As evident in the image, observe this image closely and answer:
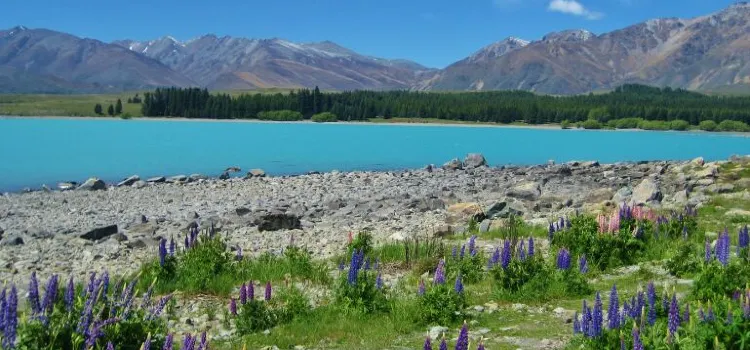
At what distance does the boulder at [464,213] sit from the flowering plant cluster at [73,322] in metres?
13.2

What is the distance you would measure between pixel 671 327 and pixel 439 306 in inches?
135

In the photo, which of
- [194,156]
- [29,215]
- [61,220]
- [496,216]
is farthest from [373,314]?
[194,156]

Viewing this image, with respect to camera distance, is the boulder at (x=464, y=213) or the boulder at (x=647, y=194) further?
the boulder at (x=647, y=194)

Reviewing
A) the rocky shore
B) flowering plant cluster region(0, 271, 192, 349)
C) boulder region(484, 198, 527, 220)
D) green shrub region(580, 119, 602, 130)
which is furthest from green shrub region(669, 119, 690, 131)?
flowering plant cluster region(0, 271, 192, 349)

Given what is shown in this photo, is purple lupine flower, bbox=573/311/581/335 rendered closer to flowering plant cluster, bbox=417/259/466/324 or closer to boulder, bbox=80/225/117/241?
flowering plant cluster, bbox=417/259/466/324

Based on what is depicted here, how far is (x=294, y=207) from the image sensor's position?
2630 centimetres

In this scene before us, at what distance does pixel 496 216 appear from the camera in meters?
19.8

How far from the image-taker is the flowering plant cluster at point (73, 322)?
213 inches

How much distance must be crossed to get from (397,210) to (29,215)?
14.1m

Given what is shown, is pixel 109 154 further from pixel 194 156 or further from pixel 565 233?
pixel 565 233

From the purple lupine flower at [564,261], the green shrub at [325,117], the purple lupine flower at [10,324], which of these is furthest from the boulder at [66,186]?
the green shrub at [325,117]

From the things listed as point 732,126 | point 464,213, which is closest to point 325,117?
point 732,126

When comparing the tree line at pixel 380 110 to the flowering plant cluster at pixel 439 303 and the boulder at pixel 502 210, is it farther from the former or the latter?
the flowering plant cluster at pixel 439 303

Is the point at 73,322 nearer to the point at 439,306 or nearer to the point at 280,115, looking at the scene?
the point at 439,306
